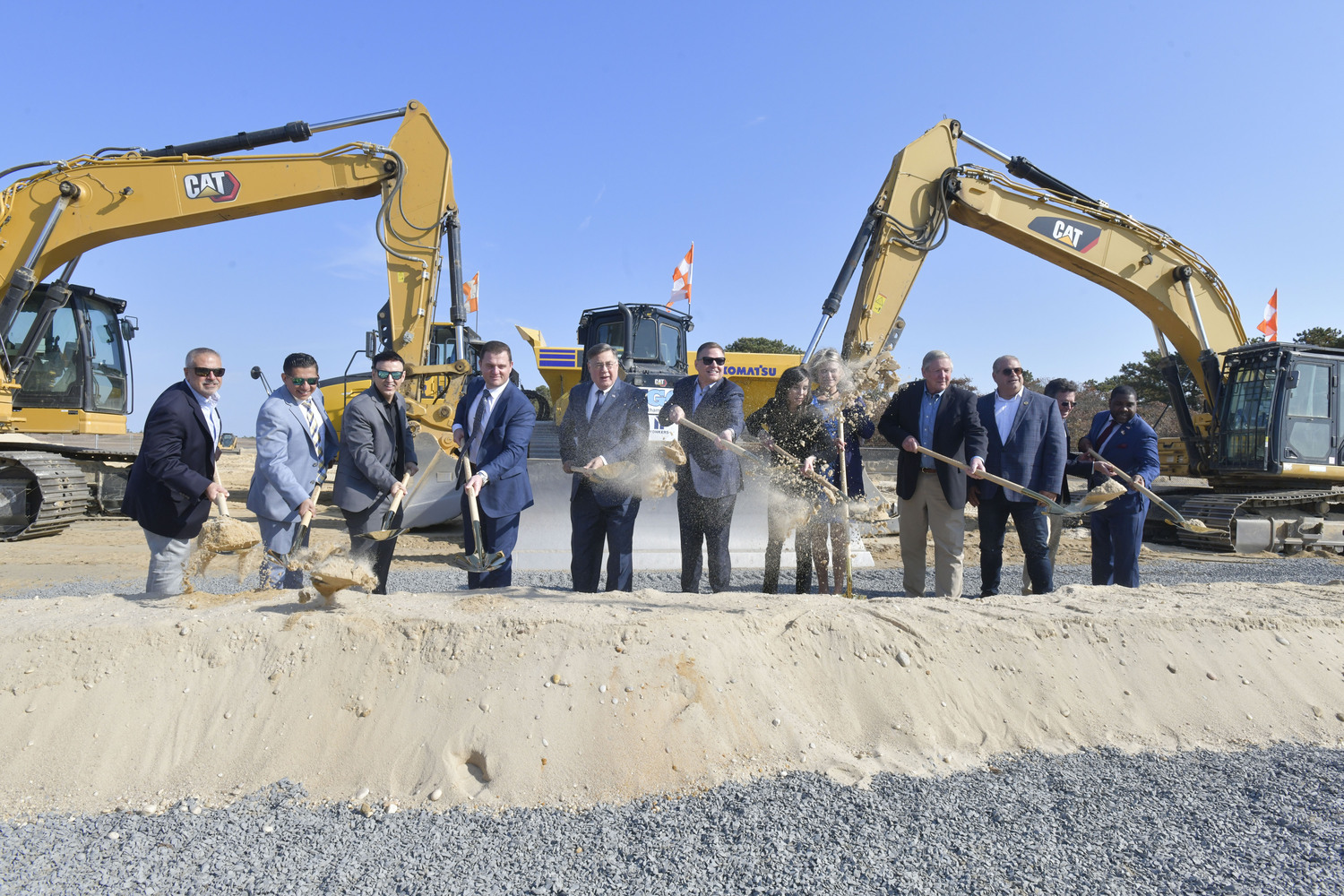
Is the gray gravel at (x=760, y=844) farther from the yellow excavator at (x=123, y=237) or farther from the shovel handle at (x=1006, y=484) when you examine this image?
the yellow excavator at (x=123, y=237)

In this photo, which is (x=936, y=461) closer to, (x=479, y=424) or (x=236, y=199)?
(x=479, y=424)

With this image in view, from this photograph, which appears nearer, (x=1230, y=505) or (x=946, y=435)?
(x=946, y=435)

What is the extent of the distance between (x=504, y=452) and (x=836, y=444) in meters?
→ 1.95

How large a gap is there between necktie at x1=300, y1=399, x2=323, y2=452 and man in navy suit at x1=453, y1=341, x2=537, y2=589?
69 cm

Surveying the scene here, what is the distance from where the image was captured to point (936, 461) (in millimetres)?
4457

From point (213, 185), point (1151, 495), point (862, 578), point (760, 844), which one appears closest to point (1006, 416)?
point (1151, 495)

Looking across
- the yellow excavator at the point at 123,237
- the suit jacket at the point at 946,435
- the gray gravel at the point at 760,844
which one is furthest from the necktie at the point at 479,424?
the yellow excavator at the point at 123,237

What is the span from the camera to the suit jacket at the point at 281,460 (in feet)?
11.7

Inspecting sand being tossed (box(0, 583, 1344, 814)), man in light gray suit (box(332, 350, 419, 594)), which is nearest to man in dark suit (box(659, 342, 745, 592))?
sand being tossed (box(0, 583, 1344, 814))

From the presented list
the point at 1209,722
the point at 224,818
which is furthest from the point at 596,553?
the point at 1209,722

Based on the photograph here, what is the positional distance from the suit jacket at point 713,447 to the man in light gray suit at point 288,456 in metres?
1.84

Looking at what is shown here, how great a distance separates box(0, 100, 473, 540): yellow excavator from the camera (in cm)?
756

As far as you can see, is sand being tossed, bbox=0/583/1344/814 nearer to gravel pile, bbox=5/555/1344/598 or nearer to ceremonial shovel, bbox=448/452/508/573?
ceremonial shovel, bbox=448/452/508/573

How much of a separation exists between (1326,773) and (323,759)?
355cm
